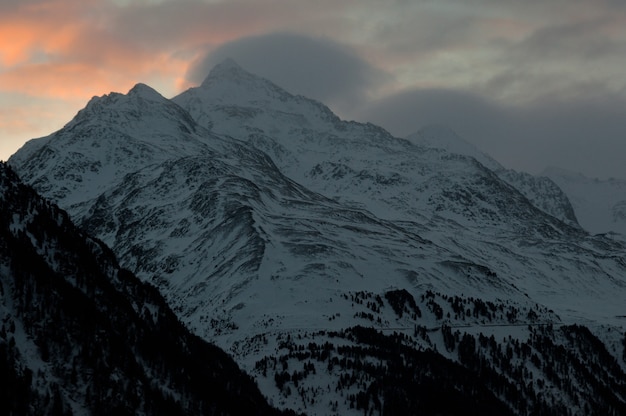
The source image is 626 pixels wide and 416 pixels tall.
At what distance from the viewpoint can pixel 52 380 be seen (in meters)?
142

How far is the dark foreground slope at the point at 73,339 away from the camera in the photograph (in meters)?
142

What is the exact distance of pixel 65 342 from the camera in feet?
493

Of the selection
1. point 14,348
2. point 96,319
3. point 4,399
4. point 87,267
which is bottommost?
point 4,399

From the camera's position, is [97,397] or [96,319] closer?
[97,397]

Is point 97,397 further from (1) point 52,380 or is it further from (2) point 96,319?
(2) point 96,319

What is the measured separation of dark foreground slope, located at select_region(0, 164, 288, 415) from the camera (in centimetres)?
14162

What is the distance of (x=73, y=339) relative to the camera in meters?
152

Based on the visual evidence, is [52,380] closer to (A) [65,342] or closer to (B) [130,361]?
(A) [65,342]

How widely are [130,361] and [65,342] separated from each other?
16892mm

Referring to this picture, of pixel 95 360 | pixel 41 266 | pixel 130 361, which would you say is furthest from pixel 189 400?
pixel 41 266

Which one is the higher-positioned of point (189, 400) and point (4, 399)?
point (189, 400)

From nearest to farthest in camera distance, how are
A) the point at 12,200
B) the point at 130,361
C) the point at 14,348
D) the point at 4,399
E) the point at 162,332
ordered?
the point at 4,399 < the point at 14,348 < the point at 130,361 < the point at 12,200 < the point at 162,332

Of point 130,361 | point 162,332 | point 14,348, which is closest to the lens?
point 14,348

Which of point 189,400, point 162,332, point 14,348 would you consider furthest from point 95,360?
point 162,332
